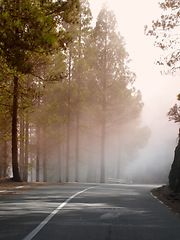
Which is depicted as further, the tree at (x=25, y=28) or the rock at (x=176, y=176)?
the rock at (x=176, y=176)

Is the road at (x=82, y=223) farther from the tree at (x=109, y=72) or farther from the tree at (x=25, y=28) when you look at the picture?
the tree at (x=109, y=72)

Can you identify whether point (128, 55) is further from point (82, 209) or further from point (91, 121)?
point (82, 209)

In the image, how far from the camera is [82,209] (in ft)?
35.8

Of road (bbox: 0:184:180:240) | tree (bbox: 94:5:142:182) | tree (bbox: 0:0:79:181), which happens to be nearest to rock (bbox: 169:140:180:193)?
road (bbox: 0:184:180:240)

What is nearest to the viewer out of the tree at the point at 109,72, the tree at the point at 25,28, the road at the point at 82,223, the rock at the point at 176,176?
the road at the point at 82,223

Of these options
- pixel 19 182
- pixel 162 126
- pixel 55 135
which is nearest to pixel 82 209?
pixel 19 182

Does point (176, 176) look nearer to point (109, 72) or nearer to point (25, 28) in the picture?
point (25, 28)

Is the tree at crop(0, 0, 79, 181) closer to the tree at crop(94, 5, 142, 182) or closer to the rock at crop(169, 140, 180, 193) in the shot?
the rock at crop(169, 140, 180, 193)

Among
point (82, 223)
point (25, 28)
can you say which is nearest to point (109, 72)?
point (25, 28)

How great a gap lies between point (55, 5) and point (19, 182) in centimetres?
1099

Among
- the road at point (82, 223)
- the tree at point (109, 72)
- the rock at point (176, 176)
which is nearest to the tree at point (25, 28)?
the road at point (82, 223)

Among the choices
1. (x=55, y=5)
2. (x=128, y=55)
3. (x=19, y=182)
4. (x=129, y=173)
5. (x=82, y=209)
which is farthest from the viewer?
(x=129, y=173)

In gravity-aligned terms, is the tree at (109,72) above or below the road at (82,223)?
above

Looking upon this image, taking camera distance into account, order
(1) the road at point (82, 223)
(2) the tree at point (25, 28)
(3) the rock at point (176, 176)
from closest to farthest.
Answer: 1. (1) the road at point (82, 223)
2. (2) the tree at point (25, 28)
3. (3) the rock at point (176, 176)
